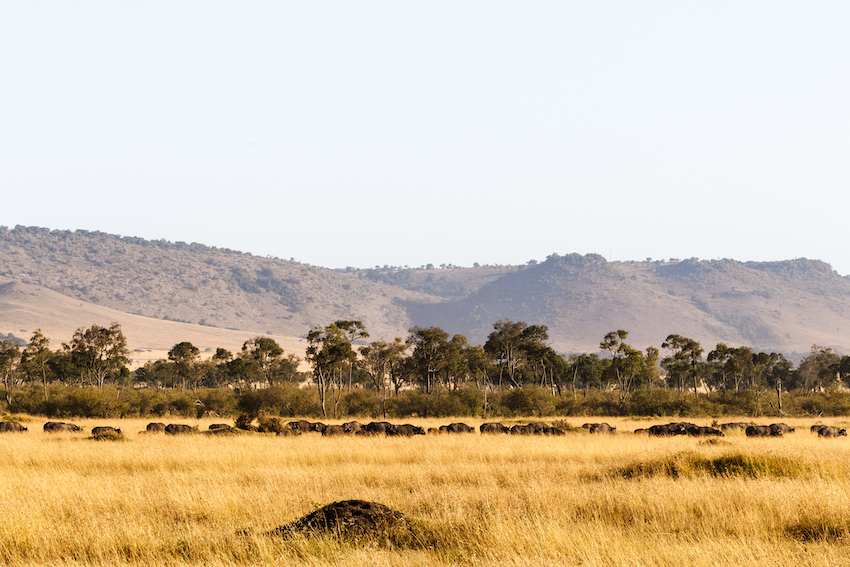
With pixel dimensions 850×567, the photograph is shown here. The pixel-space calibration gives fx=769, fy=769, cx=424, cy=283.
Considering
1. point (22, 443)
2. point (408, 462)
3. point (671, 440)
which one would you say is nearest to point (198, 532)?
point (408, 462)

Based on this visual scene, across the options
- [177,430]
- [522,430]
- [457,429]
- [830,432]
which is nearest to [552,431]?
[522,430]

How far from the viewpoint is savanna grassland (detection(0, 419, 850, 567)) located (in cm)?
1103

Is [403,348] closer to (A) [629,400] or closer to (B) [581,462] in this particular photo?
(A) [629,400]

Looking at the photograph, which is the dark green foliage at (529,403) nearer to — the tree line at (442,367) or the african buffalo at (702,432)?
the tree line at (442,367)

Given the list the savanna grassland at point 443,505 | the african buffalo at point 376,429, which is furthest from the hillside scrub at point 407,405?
the savanna grassland at point 443,505

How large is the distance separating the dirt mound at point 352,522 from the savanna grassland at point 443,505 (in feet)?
1.26

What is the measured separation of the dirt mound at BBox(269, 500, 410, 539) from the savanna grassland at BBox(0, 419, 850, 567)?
1.26 feet

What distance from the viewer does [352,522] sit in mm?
12320

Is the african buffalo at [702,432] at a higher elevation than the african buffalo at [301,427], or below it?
below

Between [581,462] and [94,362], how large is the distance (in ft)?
193

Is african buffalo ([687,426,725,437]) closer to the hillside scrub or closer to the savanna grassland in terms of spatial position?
the savanna grassland

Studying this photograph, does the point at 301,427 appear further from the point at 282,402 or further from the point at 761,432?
the point at 761,432

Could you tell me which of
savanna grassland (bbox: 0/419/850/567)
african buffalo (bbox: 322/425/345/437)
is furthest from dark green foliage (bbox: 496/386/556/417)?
savanna grassland (bbox: 0/419/850/567)

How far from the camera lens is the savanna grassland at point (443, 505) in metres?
11.0
